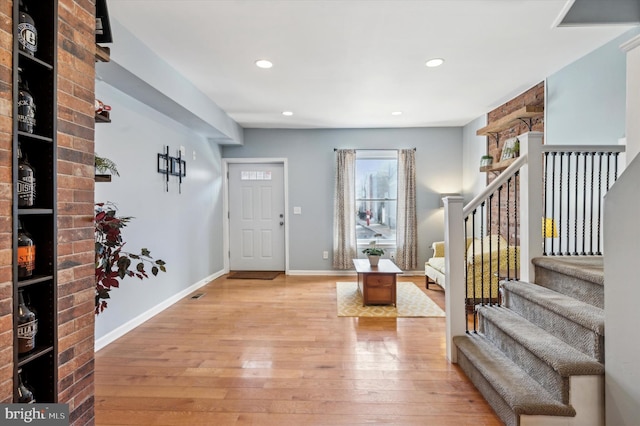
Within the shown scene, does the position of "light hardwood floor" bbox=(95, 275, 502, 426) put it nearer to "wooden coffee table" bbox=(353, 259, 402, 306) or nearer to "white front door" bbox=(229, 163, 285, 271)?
"wooden coffee table" bbox=(353, 259, 402, 306)

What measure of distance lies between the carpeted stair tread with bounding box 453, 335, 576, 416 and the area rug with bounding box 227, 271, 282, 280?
368cm

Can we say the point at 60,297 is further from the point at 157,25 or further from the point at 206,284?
the point at 206,284

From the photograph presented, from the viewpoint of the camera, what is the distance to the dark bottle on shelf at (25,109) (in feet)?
4.20

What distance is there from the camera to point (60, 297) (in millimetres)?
1445

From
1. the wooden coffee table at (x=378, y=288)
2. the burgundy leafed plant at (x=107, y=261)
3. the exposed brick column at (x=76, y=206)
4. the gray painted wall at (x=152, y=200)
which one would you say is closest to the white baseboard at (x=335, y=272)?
→ the gray painted wall at (x=152, y=200)

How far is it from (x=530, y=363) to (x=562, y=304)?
39 centimetres

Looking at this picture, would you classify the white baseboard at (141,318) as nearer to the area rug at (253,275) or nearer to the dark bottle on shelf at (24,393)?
the area rug at (253,275)

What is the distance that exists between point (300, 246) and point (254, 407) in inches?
154

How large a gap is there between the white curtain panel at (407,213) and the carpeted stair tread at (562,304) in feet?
10.2

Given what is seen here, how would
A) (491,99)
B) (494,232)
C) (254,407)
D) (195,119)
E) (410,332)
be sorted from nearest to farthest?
(254,407), (410,332), (195,119), (491,99), (494,232)

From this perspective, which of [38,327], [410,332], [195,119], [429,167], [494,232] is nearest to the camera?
[38,327]

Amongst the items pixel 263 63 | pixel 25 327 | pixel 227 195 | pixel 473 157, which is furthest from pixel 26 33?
pixel 473 157

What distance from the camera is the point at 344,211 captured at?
5.70 metres

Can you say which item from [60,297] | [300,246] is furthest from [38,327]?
[300,246]
